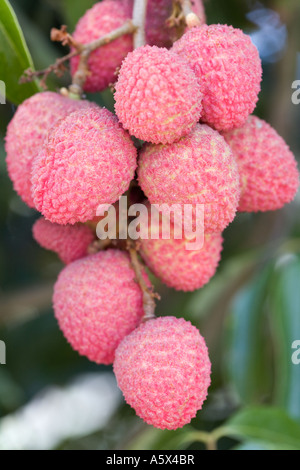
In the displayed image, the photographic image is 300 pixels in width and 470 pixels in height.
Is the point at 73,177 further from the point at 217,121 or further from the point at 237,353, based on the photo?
the point at 237,353

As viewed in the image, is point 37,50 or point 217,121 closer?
point 217,121

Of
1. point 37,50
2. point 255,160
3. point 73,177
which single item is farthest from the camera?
point 37,50

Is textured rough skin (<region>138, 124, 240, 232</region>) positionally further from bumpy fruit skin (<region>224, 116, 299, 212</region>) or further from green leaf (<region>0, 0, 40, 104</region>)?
green leaf (<region>0, 0, 40, 104</region>)

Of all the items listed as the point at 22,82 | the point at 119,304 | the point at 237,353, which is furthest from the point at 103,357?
the point at 237,353

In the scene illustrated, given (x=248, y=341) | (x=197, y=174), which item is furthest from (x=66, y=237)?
(x=248, y=341)

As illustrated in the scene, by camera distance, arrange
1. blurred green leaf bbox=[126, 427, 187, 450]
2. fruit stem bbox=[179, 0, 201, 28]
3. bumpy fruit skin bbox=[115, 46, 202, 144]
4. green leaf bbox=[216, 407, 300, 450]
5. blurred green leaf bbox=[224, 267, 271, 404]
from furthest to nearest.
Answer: blurred green leaf bbox=[224, 267, 271, 404] < blurred green leaf bbox=[126, 427, 187, 450] < green leaf bbox=[216, 407, 300, 450] < fruit stem bbox=[179, 0, 201, 28] < bumpy fruit skin bbox=[115, 46, 202, 144]

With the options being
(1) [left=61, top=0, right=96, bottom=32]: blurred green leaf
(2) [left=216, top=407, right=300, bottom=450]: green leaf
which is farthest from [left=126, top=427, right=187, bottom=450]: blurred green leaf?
(1) [left=61, top=0, right=96, bottom=32]: blurred green leaf

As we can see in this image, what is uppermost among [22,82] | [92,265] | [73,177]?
[22,82]
